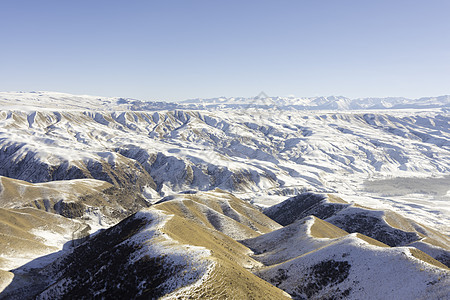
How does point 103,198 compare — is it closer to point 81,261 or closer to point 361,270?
point 81,261

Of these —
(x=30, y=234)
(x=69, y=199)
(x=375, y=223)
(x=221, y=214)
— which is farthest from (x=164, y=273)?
(x=69, y=199)

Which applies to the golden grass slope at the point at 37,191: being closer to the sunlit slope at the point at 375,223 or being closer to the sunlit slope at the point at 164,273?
the sunlit slope at the point at 164,273

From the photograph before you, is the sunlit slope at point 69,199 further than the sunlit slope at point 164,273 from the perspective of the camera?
Yes

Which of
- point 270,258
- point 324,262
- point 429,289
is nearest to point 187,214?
point 270,258

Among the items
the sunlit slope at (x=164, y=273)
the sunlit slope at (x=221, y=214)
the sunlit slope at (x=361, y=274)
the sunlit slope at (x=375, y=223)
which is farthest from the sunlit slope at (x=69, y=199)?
the sunlit slope at (x=361, y=274)

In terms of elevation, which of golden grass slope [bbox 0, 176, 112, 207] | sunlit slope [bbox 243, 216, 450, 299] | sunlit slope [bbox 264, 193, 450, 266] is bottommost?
sunlit slope [bbox 264, 193, 450, 266]

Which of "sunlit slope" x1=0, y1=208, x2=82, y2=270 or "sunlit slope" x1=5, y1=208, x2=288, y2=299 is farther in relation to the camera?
"sunlit slope" x1=0, y1=208, x2=82, y2=270

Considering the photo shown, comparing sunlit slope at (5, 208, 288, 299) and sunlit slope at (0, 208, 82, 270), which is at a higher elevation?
sunlit slope at (5, 208, 288, 299)

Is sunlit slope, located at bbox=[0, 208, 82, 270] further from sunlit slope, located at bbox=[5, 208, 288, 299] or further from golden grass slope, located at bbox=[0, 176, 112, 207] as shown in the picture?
golden grass slope, located at bbox=[0, 176, 112, 207]

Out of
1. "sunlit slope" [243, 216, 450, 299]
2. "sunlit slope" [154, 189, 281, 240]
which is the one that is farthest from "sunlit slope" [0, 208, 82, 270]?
"sunlit slope" [243, 216, 450, 299]

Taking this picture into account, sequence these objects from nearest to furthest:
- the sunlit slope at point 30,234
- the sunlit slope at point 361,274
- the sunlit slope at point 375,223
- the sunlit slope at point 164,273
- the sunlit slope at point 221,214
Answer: the sunlit slope at point 164,273 → the sunlit slope at point 361,274 → the sunlit slope at point 30,234 → the sunlit slope at point 375,223 → the sunlit slope at point 221,214

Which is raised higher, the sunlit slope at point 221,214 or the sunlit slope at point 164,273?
the sunlit slope at point 164,273

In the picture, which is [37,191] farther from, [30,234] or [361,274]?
[361,274]
